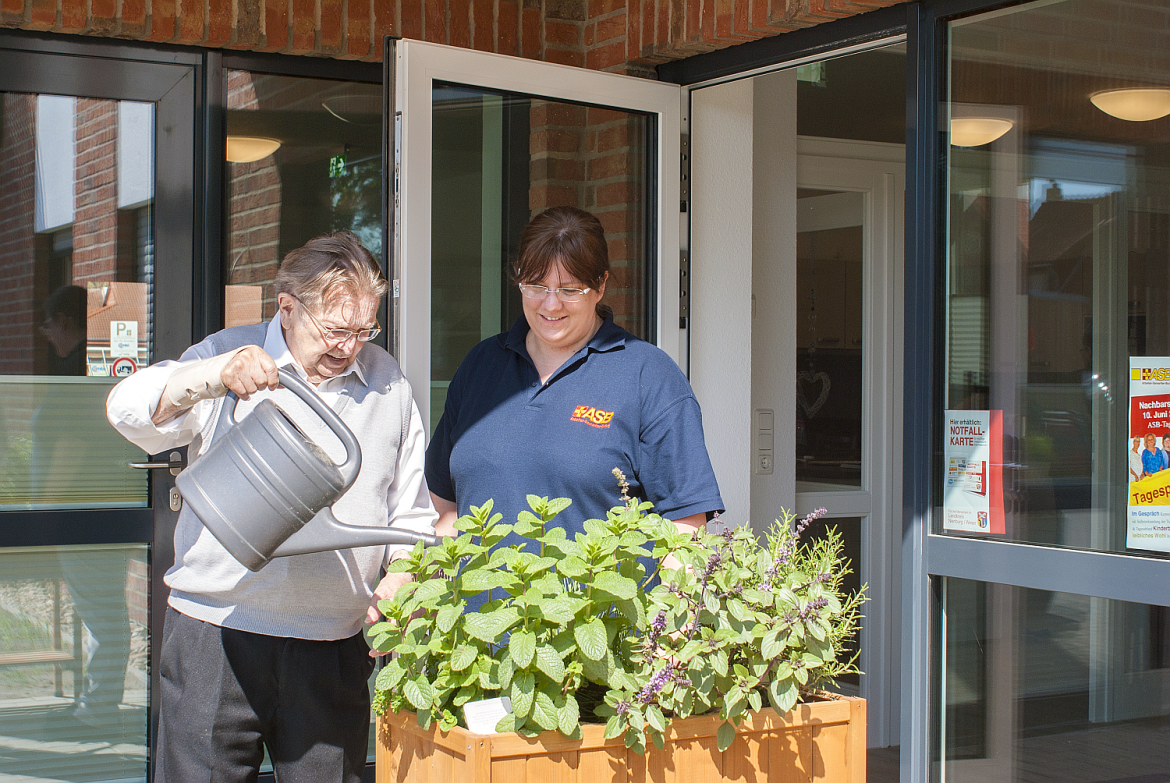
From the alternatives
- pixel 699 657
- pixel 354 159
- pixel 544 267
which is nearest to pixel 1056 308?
pixel 544 267

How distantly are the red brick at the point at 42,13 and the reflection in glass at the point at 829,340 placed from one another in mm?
2603

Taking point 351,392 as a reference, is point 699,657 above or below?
below

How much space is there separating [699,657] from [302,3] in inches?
93.6

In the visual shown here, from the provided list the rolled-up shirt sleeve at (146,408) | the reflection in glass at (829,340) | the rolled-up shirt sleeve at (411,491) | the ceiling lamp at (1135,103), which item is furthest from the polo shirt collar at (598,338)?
the reflection in glass at (829,340)

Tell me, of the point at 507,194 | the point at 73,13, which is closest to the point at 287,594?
the point at 507,194

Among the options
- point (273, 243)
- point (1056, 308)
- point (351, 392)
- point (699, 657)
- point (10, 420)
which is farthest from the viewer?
point (273, 243)

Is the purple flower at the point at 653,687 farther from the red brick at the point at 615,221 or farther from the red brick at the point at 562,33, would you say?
the red brick at the point at 562,33

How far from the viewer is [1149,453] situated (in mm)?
2180

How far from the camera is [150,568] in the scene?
119 inches

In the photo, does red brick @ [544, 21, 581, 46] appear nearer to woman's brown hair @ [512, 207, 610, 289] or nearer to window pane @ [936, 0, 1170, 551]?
window pane @ [936, 0, 1170, 551]

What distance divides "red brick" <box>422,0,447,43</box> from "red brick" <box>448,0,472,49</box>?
22 mm

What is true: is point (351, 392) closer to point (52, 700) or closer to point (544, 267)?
point (544, 267)

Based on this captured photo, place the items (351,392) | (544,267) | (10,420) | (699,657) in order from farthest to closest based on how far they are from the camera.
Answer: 1. (10,420)
2. (544,267)
3. (351,392)
4. (699,657)

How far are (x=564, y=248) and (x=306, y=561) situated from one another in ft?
2.32
